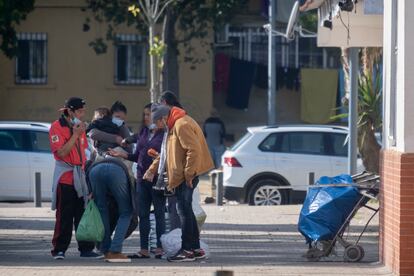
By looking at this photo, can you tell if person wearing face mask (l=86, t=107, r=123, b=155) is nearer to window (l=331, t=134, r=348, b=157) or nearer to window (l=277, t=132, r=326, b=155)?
window (l=277, t=132, r=326, b=155)

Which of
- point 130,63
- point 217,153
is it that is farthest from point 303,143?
point 130,63

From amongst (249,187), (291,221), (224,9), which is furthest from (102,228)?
(224,9)

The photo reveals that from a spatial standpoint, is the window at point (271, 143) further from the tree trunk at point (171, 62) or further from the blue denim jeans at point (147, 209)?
the tree trunk at point (171, 62)

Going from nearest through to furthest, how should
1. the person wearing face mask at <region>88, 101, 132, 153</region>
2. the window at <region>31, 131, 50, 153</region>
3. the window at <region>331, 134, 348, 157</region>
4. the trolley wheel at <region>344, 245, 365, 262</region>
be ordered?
the trolley wheel at <region>344, 245, 365, 262</region>, the person wearing face mask at <region>88, 101, 132, 153</region>, the window at <region>331, 134, 348, 157</region>, the window at <region>31, 131, 50, 153</region>

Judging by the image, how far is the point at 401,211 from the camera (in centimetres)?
973

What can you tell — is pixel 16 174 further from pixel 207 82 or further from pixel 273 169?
pixel 207 82

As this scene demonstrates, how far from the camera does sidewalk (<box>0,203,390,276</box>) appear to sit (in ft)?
35.3

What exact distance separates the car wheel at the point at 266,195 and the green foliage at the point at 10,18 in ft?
28.8

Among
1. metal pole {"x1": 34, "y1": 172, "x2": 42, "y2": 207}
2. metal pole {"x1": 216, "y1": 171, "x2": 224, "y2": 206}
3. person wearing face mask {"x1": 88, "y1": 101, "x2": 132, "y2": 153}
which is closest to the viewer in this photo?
person wearing face mask {"x1": 88, "y1": 101, "x2": 132, "y2": 153}

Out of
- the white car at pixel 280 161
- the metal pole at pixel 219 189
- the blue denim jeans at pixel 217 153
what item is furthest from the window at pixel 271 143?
the blue denim jeans at pixel 217 153

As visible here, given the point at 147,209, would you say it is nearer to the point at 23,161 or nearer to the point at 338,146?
the point at 23,161

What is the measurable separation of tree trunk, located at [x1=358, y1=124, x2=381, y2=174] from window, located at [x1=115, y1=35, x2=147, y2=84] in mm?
16489

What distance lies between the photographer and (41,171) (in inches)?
783

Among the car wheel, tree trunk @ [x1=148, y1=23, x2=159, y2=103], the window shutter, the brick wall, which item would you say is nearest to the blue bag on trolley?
the brick wall
